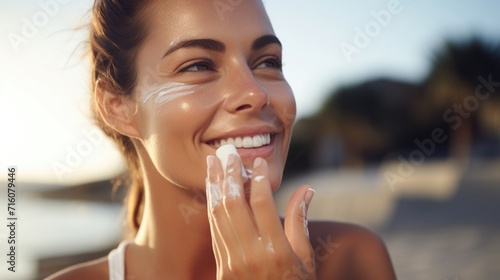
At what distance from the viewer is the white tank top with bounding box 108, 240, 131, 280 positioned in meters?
2.64

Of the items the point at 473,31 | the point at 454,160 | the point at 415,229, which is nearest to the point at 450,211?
the point at 415,229

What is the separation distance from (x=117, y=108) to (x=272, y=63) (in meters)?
0.68

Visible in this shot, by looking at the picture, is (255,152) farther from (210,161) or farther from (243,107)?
(210,161)

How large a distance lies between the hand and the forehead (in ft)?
1.83

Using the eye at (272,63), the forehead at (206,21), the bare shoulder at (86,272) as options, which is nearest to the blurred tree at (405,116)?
the bare shoulder at (86,272)

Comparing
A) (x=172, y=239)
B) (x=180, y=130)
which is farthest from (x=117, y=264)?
(x=180, y=130)

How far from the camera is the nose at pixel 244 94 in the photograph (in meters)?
2.07

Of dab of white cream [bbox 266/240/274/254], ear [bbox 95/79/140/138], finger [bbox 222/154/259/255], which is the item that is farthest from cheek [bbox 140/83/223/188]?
dab of white cream [bbox 266/240/274/254]

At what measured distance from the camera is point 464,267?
6984 mm

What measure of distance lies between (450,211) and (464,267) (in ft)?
20.7

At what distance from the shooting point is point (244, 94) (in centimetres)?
208

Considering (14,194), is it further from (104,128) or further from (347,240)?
(347,240)

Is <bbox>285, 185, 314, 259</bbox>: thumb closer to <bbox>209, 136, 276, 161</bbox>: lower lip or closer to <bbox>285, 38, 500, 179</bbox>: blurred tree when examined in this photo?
<bbox>209, 136, 276, 161</bbox>: lower lip

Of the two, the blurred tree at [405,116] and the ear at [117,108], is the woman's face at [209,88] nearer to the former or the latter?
the ear at [117,108]
